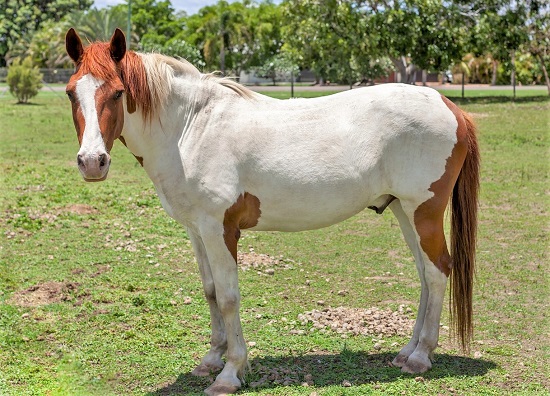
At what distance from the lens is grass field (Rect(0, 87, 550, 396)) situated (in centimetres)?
470

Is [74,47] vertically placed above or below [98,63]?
above

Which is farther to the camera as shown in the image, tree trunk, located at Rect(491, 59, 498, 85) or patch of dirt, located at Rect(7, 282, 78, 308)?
tree trunk, located at Rect(491, 59, 498, 85)

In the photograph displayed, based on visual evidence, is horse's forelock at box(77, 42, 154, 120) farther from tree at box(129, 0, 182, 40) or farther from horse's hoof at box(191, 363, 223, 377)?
tree at box(129, 0, 182, 40)

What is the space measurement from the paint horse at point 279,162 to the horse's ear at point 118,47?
0.08 metres

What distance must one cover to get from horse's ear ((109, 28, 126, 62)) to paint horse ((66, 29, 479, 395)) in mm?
84

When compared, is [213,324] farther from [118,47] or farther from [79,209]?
[79,209]

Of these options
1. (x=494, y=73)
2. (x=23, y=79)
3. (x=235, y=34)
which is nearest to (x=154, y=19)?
(x=235, y=34)

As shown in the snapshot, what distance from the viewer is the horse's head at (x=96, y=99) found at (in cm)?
392

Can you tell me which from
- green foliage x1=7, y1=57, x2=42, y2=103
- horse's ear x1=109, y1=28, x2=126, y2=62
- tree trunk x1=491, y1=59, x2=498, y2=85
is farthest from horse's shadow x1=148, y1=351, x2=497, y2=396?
tree trunk x1=491, y1=59, x2=498, y2=85

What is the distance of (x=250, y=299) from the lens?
639 cm

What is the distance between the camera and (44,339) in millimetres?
5500

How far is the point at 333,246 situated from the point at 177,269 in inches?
81.2

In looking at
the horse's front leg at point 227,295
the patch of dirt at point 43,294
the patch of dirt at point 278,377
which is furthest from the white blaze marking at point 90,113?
the patch of dirt at point 43,294

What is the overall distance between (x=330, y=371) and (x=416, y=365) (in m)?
0.61
